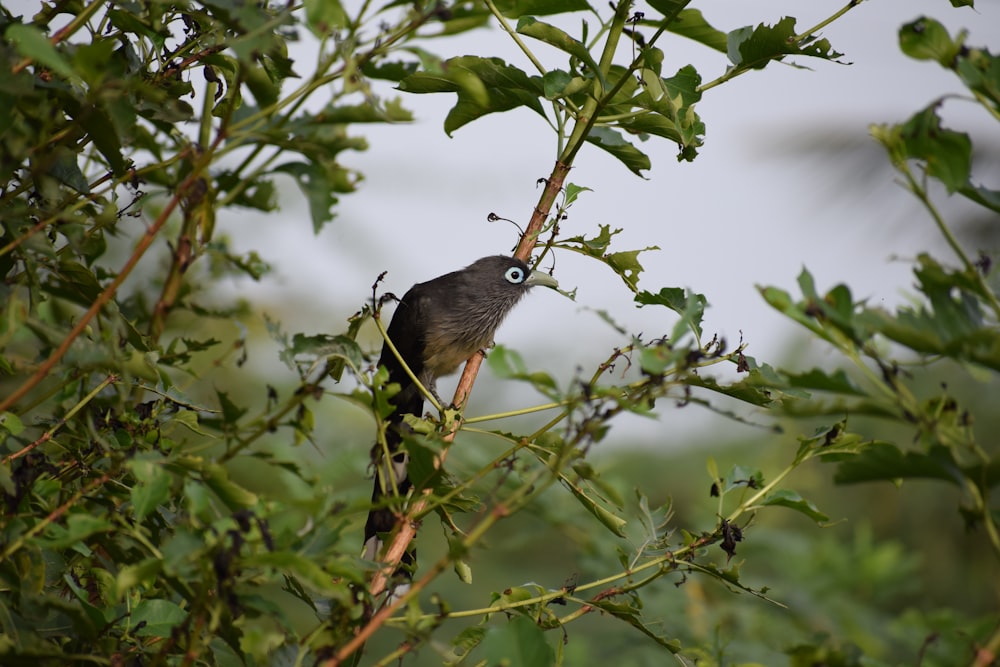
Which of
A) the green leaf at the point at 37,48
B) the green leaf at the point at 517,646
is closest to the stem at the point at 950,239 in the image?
the green leaf at the point at 517,646

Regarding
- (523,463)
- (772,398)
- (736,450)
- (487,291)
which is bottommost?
(736,450)

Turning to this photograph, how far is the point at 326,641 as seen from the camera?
5.60ft

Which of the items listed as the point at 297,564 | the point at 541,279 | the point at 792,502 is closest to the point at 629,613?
the point at 792,502

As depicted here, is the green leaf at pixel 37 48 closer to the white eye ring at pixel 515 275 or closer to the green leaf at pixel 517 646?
the green leaf at pixel 517 646

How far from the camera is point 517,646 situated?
161 centimetres

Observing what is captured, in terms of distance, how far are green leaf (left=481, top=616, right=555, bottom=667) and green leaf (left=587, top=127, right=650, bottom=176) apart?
62.0 inches

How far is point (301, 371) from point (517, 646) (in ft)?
2.22

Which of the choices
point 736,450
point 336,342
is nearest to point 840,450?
point 336,342

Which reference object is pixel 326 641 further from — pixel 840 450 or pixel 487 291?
pixel 487 291

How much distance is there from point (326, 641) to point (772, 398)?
1.23 metres

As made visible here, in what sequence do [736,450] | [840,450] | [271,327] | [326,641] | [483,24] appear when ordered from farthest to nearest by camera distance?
[736,450]
[840,450]
[271,327]
[326,641]
[483,24]

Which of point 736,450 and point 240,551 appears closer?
point 240,551

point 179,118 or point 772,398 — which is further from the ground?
point 179,118

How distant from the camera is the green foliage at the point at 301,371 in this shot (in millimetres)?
1461
